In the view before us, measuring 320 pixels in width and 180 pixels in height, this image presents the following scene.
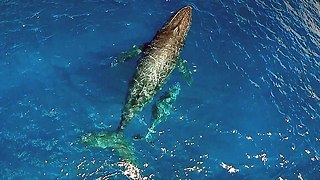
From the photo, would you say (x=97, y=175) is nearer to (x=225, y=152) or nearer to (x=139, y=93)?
(x=139, y=93)

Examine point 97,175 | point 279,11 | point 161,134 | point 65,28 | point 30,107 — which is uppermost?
point 279,11

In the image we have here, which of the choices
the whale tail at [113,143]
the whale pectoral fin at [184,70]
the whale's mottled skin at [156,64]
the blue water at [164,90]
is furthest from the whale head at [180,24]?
the whale tail at [113,143]

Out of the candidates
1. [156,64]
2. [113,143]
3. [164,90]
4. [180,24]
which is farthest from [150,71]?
[180,24]

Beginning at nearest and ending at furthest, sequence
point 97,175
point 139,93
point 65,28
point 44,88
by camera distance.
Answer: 1. point 97,175
2. point 139,93
3. point 44,88
4. point 65,28

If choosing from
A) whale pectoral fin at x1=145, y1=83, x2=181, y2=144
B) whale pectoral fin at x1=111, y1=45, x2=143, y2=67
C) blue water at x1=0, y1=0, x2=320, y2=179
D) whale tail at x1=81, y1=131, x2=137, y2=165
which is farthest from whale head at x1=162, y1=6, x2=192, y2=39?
whale tail at x1=81, y1=131, x2=137, y2=165

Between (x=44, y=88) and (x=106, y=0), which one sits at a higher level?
(x=106, y=0)

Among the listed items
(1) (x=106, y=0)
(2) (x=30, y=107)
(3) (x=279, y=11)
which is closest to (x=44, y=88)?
(2) (x=30, y=107)

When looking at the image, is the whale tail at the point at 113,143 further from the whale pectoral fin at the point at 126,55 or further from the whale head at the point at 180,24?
Result: the whale head at the point at 180,24

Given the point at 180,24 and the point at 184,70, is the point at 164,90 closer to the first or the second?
the point at 184,70
